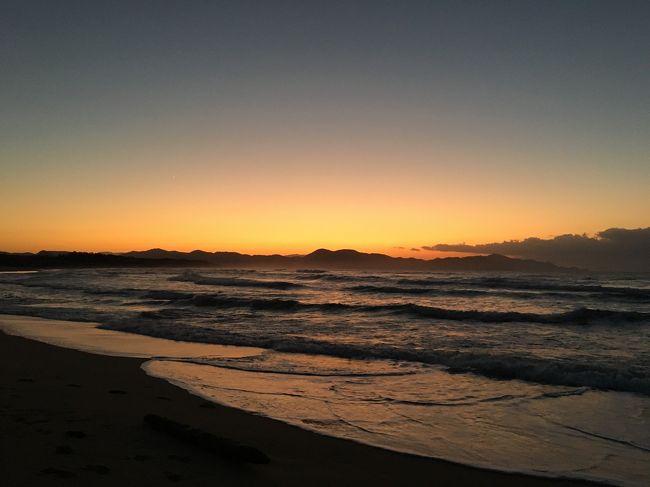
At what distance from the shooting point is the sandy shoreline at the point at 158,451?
14.2 ft

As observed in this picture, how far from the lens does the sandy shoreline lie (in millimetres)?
4324

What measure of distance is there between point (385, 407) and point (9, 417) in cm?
474

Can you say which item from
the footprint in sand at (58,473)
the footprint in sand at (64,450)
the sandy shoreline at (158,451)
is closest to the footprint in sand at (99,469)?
the sandy shoreline at (158,451)

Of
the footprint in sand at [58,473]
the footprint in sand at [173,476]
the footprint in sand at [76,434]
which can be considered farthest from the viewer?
the footprint in sand at [76,434]

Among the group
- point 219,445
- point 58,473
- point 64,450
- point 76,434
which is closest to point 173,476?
point 219,445

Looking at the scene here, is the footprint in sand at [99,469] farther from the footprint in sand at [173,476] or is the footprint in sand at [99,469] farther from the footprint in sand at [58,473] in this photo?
the footprint in sand at [173,476]

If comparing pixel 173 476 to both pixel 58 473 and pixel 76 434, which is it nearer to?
pixel 58 473

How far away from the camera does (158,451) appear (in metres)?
4.90

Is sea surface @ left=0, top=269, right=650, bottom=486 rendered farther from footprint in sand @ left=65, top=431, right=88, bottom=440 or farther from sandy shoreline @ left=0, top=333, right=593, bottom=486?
footprint in sand @ left=65, top=431, right=88, bottom=440

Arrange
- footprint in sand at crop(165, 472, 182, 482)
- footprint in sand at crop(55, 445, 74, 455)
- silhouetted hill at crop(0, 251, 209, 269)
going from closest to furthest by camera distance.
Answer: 1. footprint in sand at crop(165, 472, 182, 482)
2. footprint in sand at crop(55, 445, 74, 455)
3. silhouetted hill at crop(0, 251, 209, 269)

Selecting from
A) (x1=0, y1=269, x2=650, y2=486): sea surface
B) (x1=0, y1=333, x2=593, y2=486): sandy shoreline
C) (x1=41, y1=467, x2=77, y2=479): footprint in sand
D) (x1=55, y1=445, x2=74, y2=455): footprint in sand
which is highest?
(x1=41, y1=467, x2=77, y2=479): footprint in sand

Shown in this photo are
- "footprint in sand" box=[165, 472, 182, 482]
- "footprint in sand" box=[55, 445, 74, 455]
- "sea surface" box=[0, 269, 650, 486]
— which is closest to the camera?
"footprint in sand" box=[165, 472, 182, 482]

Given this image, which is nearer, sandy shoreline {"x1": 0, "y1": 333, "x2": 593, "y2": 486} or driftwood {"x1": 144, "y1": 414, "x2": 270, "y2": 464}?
sandy shoreline {"x1": 0, "y1": 333, "x2": 593, "y2": 486}

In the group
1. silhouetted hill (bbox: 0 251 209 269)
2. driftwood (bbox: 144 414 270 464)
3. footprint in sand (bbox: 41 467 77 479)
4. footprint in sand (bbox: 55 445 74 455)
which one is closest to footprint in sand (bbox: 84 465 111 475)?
footprint in sand (bbox: 41 467 77 479)
